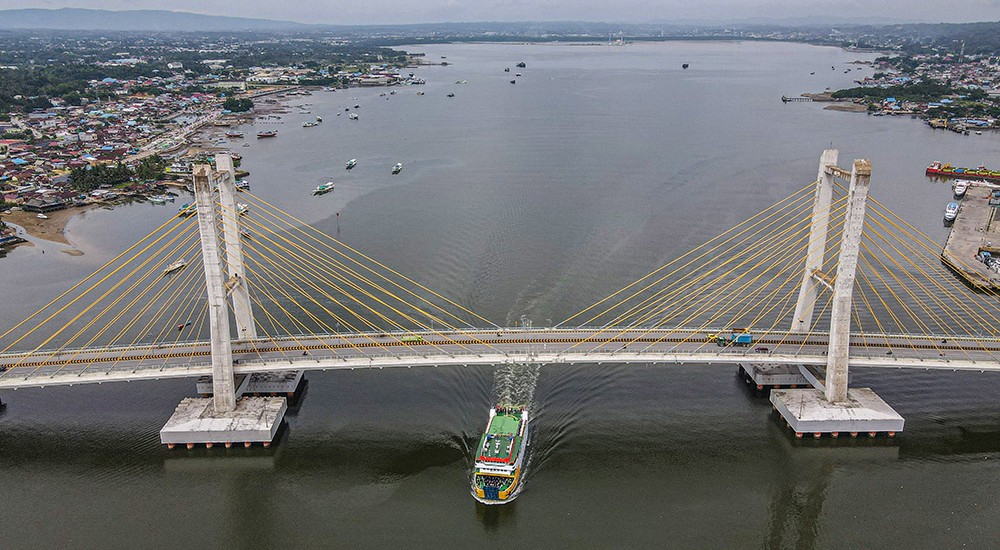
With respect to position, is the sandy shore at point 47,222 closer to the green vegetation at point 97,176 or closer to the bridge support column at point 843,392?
the green vegetation at point 97,176

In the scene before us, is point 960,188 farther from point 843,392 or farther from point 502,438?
point 502,438

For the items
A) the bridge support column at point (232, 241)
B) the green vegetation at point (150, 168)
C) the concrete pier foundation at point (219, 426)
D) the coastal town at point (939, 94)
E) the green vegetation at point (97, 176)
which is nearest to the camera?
the concrete pier foundation at point (219, 426)

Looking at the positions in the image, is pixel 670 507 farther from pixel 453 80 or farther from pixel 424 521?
pixel 453 80

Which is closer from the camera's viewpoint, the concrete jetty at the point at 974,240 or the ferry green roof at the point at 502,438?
the ferry green roof at the point at 502,438

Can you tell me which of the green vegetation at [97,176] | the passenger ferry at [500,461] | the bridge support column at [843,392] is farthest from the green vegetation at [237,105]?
the bridge support column at [843,392]

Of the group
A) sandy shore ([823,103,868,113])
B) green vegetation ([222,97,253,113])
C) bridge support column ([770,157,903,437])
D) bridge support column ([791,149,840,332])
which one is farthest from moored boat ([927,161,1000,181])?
green vegetation ([222,97,253,113])

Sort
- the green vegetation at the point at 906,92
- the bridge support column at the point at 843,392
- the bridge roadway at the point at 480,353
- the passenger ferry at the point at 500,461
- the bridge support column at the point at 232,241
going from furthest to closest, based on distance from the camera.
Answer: the green vegetation at the point at 906,92, the bridge support column at the point at 232,241, the bridge roadway at the point at 480,353, the bridge support column at the point at 843,392, the passenger ferry at the point at 500,461
